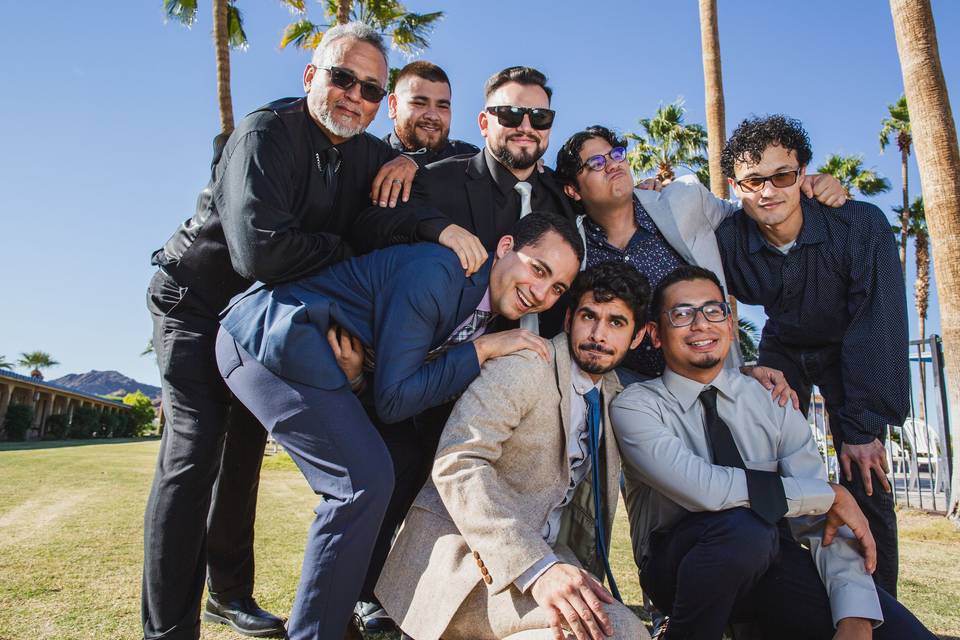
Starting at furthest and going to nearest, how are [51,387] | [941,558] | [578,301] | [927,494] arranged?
1. [51,387]
2. [927,494]
3. [941,558]
4. [578,301]

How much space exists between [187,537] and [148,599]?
0.30 m

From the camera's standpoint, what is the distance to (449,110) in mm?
5422

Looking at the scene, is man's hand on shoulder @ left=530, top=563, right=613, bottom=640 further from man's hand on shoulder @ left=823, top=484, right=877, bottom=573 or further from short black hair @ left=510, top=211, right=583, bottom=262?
short black hair @ left=510, top=211, right=583, bottom=262

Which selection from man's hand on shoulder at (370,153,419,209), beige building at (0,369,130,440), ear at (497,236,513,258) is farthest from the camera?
beige building at (0,369,130,440)

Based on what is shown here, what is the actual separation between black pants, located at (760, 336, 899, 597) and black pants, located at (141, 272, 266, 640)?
3.24 meters

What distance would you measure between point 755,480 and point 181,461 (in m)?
2.61

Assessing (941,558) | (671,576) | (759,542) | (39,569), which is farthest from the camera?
(941,558)

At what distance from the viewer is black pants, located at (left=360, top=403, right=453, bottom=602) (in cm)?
337

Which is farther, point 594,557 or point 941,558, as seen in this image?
point 941,558

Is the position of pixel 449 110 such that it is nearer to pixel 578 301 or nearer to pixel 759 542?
pixel 578 301

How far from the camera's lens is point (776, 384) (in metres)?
3.56

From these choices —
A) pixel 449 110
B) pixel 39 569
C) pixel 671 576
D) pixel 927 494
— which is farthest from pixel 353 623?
pixel 927 494

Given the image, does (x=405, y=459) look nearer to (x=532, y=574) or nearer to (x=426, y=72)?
(x=532, y=574)

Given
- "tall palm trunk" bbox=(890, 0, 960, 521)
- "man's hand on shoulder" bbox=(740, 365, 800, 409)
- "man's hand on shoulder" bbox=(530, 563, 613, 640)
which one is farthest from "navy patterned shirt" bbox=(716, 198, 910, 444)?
"tall palm trunk" bbox=(890, 0, 960, 521)
